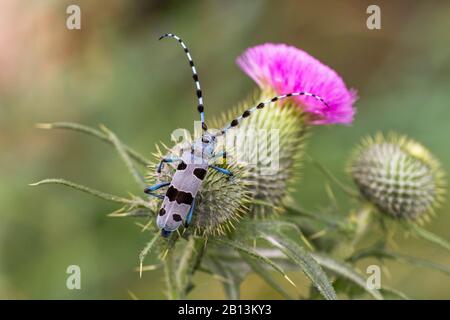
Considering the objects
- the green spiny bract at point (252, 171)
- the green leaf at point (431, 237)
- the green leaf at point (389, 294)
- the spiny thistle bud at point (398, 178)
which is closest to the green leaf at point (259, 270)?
the green spiny bract at point (252, 171)

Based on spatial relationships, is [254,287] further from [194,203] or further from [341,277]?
[194,203]

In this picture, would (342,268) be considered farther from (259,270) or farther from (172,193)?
(172,193)

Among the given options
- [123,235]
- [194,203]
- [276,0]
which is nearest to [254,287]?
[123,235]

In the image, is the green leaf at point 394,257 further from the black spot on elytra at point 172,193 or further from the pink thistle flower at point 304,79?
the black spot on elytra at point 172,193

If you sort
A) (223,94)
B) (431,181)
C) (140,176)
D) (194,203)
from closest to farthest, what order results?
(194,203), (140,176), (431,181), (223,94)

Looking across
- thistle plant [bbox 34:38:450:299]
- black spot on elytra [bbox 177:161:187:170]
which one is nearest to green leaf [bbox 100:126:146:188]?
thistle plant [bbox 34:38:450:299]

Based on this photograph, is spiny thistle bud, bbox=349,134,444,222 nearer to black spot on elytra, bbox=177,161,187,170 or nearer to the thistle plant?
the thistle plant

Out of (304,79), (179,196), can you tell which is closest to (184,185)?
(179,196)
